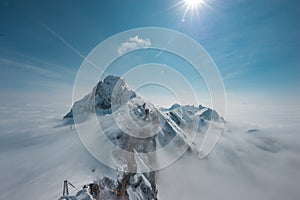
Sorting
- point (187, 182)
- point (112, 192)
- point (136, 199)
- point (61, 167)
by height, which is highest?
point (61, 167)

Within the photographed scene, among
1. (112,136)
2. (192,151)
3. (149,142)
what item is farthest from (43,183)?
(192,151)

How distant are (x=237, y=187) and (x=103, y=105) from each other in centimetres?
14687

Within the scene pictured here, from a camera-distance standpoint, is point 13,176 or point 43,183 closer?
point 43,183

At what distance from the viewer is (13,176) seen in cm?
3038

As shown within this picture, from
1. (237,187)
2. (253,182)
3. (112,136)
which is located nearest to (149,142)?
(112,136)

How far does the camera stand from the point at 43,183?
909 inches

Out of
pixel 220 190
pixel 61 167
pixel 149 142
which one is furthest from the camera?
pixel 220 190

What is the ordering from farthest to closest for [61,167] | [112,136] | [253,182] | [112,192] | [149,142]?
[253,182], [149,142], [112,136], [61,167], [112,192]

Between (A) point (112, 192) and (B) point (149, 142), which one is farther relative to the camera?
(B) point (149, 142)

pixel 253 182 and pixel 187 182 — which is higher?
pixel 187 182

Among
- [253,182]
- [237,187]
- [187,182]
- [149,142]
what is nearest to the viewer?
[149,142]

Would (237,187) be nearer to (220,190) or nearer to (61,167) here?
(220,190)

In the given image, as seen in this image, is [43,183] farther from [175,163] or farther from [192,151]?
[192,151]

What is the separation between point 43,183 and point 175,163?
303 feet
